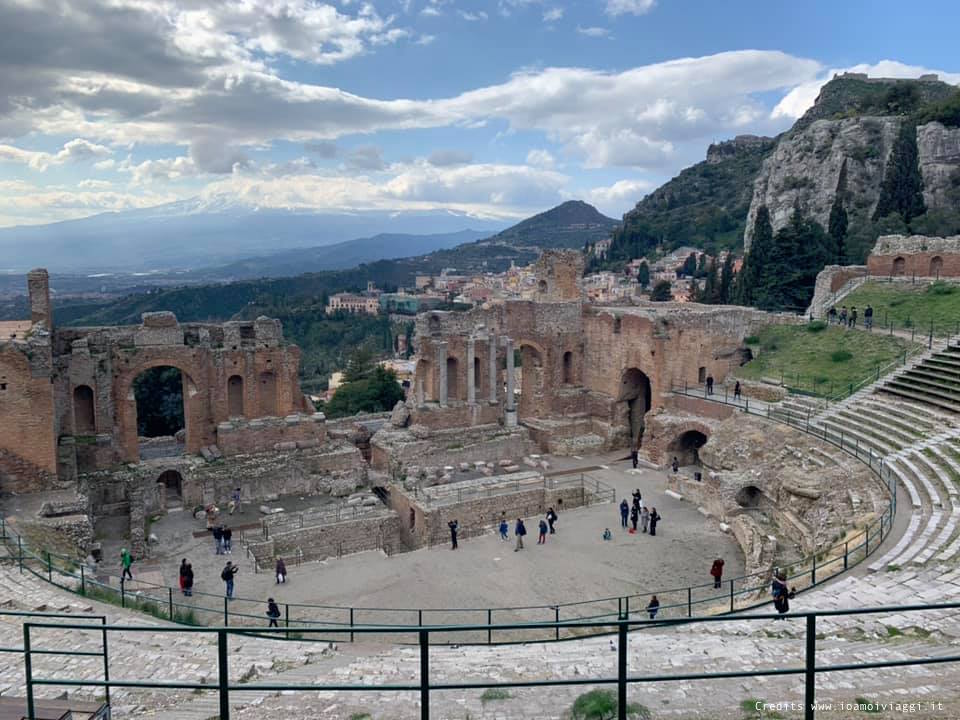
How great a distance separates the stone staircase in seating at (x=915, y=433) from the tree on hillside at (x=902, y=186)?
1302 inches

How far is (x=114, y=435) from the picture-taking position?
23.6 m

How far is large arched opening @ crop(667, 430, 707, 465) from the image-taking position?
28406 millimetres

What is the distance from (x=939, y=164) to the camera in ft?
192

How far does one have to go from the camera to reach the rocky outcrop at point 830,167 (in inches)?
2603

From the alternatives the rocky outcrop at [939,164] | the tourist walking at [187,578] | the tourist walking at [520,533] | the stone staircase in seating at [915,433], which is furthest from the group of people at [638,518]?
the rocky outcrop at [939,164]

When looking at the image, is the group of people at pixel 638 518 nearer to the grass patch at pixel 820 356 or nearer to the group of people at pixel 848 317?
the grass patch at pixel 820 356

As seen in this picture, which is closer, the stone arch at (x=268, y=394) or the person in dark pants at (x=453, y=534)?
the person in dark pants at (x=453, y=534)

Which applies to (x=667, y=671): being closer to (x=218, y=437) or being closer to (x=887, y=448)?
(x=887, y=448)

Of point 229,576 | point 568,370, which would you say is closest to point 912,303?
point 568,370

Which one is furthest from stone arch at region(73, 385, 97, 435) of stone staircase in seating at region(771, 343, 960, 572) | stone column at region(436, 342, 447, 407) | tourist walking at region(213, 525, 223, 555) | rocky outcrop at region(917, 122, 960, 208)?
rocky outcrop at region(917, 122, 960, 208)

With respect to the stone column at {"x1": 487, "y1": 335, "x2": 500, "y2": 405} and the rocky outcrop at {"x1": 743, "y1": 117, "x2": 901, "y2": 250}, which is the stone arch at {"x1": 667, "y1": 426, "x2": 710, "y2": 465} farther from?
the rocky outcrop at {"x1": 743, "y1": 117, "x2": 901, "y2": 250}

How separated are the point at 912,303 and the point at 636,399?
40.1 ft

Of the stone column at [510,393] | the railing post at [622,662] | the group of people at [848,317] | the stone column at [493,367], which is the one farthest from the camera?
the stone column at [510,393]

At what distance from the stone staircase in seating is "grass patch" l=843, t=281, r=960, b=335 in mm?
3433
